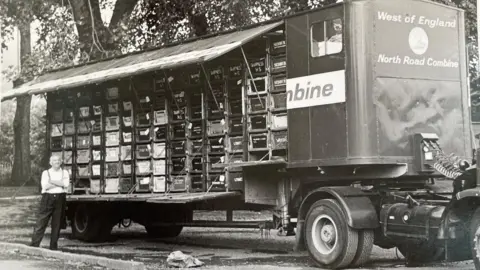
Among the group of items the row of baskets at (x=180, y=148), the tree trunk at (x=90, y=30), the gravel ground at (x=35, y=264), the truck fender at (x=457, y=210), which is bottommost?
the gravel ground at (x=35, y=264)


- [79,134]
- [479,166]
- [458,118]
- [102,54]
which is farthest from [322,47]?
[102,54]

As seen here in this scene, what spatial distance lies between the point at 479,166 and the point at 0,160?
8.96 m

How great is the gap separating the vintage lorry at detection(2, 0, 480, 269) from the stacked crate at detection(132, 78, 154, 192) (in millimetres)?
91

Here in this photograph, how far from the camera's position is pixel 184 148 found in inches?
484

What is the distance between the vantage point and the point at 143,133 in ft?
43.3

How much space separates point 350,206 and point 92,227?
6770mm

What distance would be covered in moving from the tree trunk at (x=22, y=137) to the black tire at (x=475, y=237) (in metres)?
9.66

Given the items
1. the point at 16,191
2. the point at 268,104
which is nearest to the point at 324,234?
the point at 268,104

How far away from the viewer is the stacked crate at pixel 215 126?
11586mm

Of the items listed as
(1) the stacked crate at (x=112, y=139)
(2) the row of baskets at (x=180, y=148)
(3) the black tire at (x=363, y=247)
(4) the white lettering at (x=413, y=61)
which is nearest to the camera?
(3) the black tire at (x=363, y=247)

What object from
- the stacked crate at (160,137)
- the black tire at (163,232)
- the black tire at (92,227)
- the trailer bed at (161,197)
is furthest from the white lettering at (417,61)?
the black tire at (92,227)

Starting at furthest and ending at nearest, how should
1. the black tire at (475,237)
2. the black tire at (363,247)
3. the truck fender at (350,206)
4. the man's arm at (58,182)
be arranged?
the man's arm at (58,182) < the black tire at (363,247) < the truck fender at (350,206) < the black tire at (475,237)

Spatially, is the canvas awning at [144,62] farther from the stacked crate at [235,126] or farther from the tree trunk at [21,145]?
the tree trunk at [21,145]

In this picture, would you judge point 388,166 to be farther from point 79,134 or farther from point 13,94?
point 13,94
